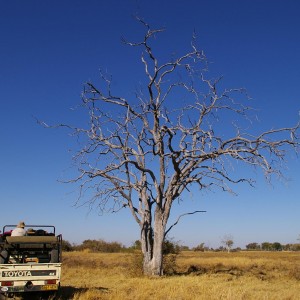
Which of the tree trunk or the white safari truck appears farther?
the tree trunk

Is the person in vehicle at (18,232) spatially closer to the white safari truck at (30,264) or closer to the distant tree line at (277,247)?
the white safari truck at (30,264)

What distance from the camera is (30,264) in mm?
12859

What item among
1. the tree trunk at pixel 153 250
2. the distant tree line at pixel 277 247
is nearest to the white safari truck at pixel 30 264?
the tree trunk at pixel 153 250

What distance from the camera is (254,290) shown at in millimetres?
16141

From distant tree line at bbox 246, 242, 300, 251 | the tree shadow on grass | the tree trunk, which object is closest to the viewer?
the tree shadow on grass

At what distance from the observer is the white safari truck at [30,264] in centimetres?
1266

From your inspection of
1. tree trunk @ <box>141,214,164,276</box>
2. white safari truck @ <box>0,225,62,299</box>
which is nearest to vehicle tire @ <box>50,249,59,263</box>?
white safari truck @ <box>0,225,62,299</box>

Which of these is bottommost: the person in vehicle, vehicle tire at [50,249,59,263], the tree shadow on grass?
the tree shadow on grass

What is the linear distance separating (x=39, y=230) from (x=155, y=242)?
329 inches

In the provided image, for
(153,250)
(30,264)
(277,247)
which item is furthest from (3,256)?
(277,247)

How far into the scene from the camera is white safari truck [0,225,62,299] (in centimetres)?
1266

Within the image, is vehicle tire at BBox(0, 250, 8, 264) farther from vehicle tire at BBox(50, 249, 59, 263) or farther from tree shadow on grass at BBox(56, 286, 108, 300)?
tree shadow on grass at BBox(56, 286, 108, 300)

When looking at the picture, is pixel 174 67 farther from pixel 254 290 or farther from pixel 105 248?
pixel 105 248

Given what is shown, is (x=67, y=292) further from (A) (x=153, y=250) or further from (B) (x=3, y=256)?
(A) (x=153, y=250)
